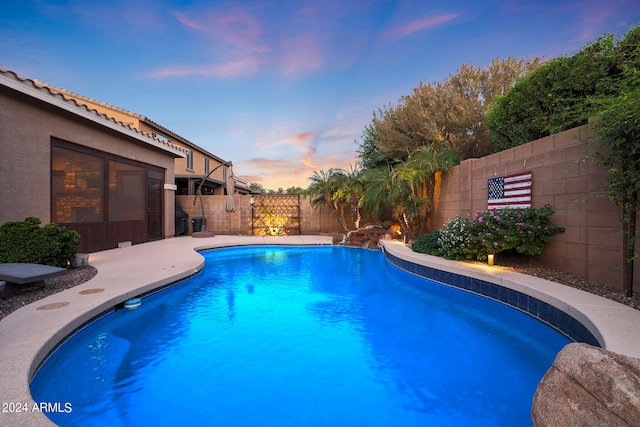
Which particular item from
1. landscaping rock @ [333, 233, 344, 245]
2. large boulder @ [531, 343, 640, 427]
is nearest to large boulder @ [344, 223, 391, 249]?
landscaping rock @ [333, 233, 344, 245]

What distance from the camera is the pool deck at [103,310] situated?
2.18 meters

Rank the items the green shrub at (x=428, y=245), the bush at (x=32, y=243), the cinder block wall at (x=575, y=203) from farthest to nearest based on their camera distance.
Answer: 1. the green shrub at (x=428, y=245)
2. the bush at (x=32, y=243)
3. the cinder block wall at (x=575, y=203)

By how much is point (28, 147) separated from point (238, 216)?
8884 mm

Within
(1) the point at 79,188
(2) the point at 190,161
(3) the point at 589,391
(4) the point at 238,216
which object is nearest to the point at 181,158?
(2) the point at 190,161

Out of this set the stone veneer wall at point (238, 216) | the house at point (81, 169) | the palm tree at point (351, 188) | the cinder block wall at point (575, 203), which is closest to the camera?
the cinder block wall at point (575, 203)

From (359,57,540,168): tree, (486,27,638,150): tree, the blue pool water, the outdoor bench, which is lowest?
the blue pool water

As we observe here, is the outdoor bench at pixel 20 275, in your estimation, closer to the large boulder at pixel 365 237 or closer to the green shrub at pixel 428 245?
the green shrub at pixel 428 245

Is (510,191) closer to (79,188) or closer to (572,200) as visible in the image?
(572,200)

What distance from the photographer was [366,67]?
12.8m

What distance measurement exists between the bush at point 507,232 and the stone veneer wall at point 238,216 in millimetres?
9123

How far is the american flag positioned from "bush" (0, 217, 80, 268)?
29.9 feet

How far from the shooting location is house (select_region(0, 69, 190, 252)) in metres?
6.66

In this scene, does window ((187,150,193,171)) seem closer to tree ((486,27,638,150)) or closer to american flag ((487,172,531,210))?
tree ((486,27,638,150))

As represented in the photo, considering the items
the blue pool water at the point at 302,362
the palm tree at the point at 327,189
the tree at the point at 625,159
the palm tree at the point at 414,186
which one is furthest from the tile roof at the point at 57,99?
the tree at the point at 625,159
